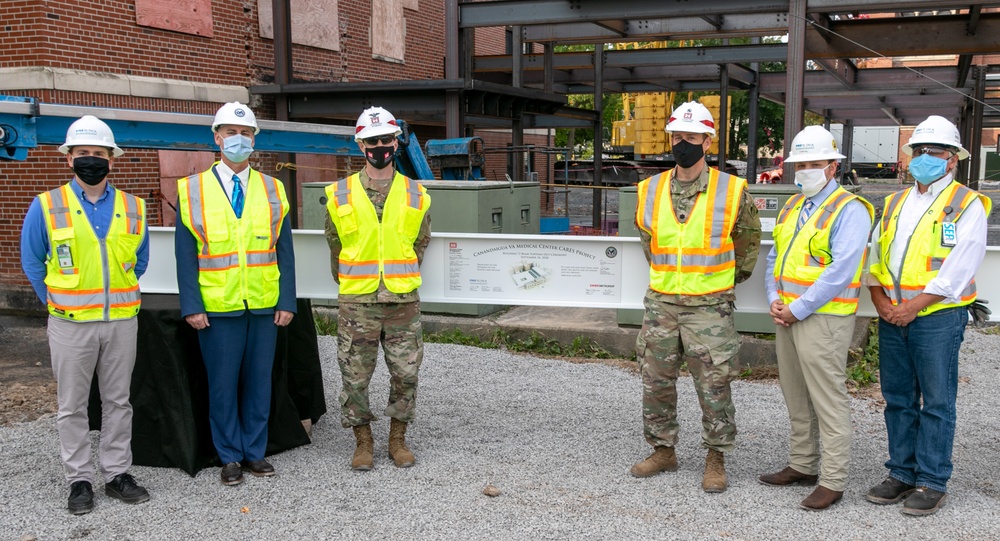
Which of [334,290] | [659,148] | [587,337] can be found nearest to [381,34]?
[587,337]

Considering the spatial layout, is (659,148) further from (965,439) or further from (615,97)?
(965,439)

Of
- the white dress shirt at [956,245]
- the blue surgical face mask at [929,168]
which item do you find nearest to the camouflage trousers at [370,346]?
the white dress shirt at [956,245]

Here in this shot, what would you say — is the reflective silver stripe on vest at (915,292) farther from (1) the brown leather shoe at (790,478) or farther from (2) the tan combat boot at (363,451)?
(2) the tan combat boot at (363,451)

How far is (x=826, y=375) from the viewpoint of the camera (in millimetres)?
4664

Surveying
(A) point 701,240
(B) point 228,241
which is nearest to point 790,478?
(A) point 701,240

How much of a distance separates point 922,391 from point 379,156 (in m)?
3.23

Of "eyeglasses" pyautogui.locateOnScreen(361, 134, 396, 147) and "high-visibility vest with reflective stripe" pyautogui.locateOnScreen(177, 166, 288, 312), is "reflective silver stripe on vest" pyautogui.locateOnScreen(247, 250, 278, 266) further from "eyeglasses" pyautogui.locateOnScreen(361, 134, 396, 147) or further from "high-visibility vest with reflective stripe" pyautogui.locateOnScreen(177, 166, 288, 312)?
"eyeglasses" pyautogui.locateOnScreen(361, 134, 396, 147)

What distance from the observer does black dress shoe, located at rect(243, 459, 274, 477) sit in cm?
534

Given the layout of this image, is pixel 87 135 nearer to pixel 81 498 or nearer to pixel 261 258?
pixel 261 258

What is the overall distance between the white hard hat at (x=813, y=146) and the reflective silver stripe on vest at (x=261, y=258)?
2930mm

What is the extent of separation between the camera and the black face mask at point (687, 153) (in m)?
4.86

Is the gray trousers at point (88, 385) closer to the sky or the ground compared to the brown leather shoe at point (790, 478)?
closer to the sky

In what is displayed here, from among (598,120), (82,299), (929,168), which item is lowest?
(82,299)

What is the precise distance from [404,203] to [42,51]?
26.7ft
